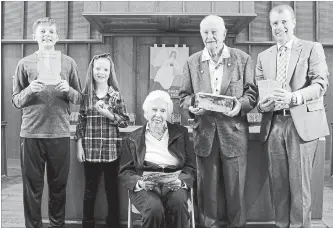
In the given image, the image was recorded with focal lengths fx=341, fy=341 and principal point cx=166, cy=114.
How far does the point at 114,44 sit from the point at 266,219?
560 centimetres

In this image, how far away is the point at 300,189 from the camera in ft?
9.51

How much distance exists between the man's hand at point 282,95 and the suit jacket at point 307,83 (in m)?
0.13

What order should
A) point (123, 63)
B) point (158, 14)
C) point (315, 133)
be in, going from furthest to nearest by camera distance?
point (123, 63)
point (158, 14)
point (315, 133)

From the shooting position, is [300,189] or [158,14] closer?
[300,189]

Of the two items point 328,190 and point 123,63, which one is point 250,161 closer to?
point 328,190

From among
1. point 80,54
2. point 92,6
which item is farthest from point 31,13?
point 92,6

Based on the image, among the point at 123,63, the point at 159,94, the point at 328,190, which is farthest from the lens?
the point at 123,63

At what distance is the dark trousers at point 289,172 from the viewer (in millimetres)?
2900

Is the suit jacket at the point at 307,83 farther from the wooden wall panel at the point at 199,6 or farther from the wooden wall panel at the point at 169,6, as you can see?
the wooden wall panel at the point at 169,6

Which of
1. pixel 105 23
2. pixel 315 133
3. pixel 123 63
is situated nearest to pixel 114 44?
pixel 123 63

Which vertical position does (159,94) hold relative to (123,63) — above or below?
below

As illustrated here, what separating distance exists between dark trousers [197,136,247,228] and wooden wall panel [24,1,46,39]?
22.1 feet

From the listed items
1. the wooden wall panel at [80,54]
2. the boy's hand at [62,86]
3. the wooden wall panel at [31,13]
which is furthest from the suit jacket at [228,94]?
the wooden wall panel at [31,13]

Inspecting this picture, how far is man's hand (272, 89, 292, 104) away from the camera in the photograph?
277 cm
